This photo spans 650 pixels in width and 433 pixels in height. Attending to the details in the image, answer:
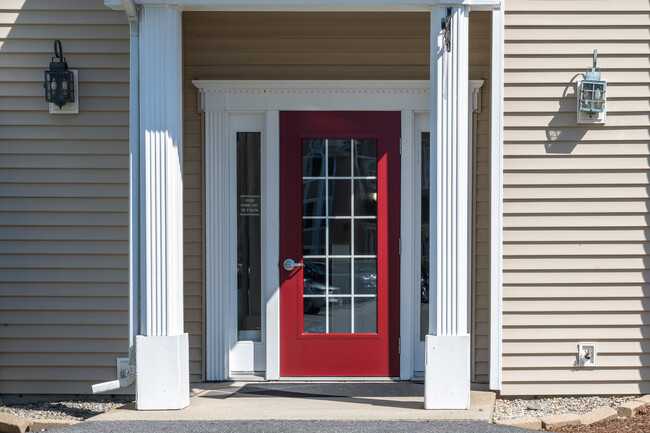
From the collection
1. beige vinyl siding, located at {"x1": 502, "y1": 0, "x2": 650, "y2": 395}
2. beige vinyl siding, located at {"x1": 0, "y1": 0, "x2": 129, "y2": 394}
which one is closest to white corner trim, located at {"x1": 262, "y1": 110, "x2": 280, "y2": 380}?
beige vinyl siding, located at {"x1": 0, "y1": 0, "x2": 129, "y2": 394}

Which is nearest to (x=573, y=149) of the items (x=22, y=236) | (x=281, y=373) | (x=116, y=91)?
(x=281, y=373)

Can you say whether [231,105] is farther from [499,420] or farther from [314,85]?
[499,420]

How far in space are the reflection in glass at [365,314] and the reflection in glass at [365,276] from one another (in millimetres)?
61

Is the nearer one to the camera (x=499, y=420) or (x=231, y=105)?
(x=499, y=420)

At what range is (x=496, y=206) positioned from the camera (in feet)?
19.0

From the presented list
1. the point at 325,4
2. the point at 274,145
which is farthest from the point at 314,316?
the point at 325,4

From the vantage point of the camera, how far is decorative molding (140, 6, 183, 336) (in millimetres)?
5020

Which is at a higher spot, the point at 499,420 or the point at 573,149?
the point at 573,149

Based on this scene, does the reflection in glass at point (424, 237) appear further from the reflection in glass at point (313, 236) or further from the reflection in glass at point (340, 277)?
the reflection in glass at point (313, 236)

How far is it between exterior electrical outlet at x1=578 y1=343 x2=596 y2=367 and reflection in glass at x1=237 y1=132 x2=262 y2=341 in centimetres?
238

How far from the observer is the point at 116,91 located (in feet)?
19.6

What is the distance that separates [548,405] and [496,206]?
1446 millimetres

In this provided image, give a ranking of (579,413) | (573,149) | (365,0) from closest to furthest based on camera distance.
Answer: (365,0) < (579,413) < (573,149)

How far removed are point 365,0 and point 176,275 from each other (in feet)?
6.85
